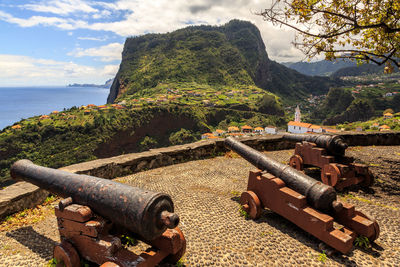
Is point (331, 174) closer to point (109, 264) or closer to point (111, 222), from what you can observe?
point (111, 222)

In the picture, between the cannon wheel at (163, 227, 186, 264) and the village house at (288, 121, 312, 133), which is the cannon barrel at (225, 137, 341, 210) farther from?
the village house at (288, 121, 312, 133)

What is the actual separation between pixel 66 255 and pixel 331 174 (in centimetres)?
457

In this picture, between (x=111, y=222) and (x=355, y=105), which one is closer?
(x=111, y=222)

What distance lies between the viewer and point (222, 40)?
166 m

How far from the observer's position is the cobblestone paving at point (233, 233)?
2.79m

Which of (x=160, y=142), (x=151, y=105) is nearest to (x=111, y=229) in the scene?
(x=160, y=142)

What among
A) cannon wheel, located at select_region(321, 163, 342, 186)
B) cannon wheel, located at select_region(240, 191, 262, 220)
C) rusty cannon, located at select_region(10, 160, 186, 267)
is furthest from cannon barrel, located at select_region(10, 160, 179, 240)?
cannon wheel, located at select_region(321, 163, 342, 186)

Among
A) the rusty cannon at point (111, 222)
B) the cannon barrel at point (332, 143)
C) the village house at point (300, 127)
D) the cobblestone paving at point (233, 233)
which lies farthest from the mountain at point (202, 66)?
the rusty cannon at point (111, 222)

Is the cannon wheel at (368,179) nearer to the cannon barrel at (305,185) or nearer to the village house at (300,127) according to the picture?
the cannon barrel at (305,185)

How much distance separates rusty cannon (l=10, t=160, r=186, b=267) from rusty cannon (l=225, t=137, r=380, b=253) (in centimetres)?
160

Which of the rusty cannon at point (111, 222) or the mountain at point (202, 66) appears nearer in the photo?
the rusty cannon at point (111, 222)

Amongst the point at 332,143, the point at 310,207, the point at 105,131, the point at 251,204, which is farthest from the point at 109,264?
the point at 105,131

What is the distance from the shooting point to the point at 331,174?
4.62 meters

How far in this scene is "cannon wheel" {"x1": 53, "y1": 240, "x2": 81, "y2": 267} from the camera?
244cm
